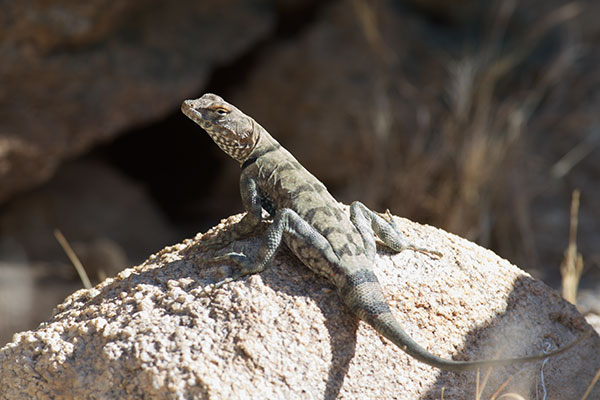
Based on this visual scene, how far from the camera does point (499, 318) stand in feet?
9.87

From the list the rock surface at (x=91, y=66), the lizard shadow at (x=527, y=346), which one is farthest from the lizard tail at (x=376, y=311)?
the rock surface at (x=91, y=66)

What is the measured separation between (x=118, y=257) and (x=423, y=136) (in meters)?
3.23

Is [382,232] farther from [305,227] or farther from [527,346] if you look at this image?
[527,346]

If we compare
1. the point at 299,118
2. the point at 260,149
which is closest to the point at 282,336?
the point at 260,149

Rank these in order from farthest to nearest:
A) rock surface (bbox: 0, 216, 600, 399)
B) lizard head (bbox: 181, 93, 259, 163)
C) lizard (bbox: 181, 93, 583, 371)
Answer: lizard head (bbox: 181, 93, 259, 163) < lizard (bbox: 181, 93, 583, 371) < rock surface (bbox: 0, 216, 600, 399)

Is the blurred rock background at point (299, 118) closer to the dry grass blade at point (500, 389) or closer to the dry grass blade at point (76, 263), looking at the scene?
the dry grass blade at point (76, 263)

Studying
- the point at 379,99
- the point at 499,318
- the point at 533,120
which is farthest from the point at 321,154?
the point at 499,318

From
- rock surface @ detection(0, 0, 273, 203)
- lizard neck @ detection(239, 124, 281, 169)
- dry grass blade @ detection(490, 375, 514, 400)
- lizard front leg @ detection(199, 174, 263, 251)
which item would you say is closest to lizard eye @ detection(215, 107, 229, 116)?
lizard neck @ detection(239, 124, 281, 169)

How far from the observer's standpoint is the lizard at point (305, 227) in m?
2.63

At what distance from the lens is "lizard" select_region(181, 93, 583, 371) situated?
2.63m

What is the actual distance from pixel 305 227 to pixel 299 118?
198 inches

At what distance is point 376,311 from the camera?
2.62m

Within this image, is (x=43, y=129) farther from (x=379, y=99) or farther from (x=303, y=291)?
(x=303, y=291)

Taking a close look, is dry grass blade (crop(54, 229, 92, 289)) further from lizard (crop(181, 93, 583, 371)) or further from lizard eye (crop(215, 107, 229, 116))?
lizard eye (crop(215, 107, 229, 116))
